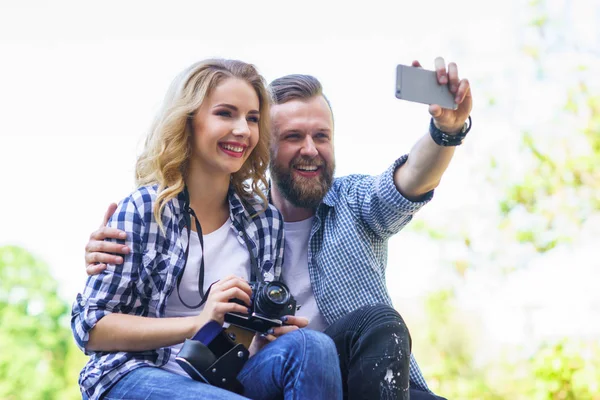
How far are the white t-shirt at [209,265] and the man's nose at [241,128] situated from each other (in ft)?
0.87

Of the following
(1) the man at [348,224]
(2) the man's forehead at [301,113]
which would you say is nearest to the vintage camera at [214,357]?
(1) the man at [348,224]

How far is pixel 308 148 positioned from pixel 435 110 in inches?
21.8

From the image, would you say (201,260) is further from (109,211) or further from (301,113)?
(301,113)

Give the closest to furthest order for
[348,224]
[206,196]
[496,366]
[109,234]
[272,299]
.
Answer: [272,299]
[109,234]
[206,196]
[348,224]
[496,366]

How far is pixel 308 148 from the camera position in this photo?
2.40 meters

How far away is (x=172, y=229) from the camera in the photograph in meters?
1.98

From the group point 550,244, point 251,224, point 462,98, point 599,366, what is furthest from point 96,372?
point 550,244

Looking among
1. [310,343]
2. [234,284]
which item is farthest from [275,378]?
[234,284]

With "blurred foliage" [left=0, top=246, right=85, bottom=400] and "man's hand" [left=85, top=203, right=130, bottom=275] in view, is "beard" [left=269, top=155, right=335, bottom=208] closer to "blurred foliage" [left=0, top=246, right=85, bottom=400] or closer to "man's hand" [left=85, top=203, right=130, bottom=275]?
"man's hand" [left=85, top=203, right=130, bottom=275]

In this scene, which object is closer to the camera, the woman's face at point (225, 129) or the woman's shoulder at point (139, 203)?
the woman's shoulder at point (139, 203)

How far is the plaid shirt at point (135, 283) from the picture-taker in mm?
1819

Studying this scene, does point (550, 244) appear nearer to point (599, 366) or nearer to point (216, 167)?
point (599, 366)

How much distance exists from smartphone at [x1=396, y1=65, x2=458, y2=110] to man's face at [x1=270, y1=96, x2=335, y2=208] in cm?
55

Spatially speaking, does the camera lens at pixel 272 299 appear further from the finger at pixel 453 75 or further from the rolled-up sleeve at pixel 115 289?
the finger at pixel 453 75
